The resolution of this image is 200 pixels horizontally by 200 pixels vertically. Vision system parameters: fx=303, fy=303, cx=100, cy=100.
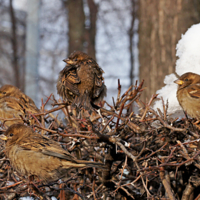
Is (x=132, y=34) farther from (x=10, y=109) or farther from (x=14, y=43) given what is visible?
(x=10, y=109)

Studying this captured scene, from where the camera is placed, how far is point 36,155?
8.89ft

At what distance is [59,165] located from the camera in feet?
8.78

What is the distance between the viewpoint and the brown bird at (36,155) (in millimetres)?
2625

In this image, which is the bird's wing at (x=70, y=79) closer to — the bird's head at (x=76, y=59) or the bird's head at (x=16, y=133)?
the bird's head at (x=76, y=59)

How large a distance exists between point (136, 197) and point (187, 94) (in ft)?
4.14

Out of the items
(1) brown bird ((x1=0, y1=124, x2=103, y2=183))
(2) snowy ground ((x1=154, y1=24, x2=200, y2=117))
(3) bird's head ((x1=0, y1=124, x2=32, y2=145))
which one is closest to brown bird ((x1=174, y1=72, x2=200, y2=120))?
(2) snowy ground ((x1=154, y1=24, x2=200, y2=117))

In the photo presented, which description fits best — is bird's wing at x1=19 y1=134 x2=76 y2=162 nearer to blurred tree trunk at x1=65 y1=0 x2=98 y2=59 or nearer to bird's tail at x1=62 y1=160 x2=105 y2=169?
bird's tail at x1=62 y1=160 x2=105 y2=169

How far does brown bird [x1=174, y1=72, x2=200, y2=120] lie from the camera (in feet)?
10.6

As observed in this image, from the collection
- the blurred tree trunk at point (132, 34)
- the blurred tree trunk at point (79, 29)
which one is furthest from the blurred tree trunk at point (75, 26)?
the blurred tree trunk at point (132, 34)

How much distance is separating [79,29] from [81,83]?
9.42 meters

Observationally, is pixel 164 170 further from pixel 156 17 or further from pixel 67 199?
pixel 156 17

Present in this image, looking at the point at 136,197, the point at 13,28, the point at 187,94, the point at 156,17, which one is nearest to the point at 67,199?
the point at 136,197

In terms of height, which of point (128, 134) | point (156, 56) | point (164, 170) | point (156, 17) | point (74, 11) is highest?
point (74, 11)

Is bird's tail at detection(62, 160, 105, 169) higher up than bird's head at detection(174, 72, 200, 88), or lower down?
lower down
